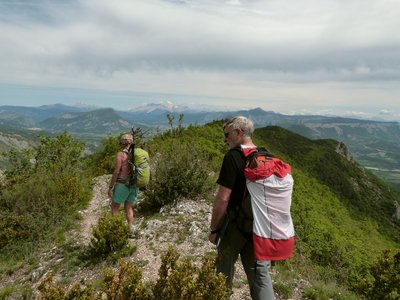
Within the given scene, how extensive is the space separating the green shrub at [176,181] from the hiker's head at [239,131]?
262 inches

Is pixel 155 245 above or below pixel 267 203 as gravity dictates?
below

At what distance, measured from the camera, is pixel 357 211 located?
56531 millimetres

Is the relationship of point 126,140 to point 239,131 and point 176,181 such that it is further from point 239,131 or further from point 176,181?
point 239,131

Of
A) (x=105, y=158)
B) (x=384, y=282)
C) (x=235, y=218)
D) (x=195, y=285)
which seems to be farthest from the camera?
(x=105, y=158)

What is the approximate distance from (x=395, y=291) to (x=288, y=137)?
242 ft

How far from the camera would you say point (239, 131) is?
13.7 feet

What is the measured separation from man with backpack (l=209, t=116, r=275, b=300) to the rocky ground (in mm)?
2047

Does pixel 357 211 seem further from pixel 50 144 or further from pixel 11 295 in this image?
pixel 11 295

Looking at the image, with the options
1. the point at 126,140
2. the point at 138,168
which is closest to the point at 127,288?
the point at 138,168

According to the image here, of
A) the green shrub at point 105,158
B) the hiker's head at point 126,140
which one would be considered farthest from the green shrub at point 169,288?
the green shrub at point 105,158

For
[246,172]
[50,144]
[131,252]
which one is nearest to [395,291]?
[246,172]

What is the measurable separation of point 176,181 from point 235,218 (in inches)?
269

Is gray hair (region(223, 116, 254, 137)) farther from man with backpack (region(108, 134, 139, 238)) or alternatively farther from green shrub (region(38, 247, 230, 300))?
man with backpack (region(108, 134, 139, 238))

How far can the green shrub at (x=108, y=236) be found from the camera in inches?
297
